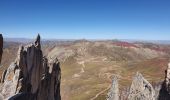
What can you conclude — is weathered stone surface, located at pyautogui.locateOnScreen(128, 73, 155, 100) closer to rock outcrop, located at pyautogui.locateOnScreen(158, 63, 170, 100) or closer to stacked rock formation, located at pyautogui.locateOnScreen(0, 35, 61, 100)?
rock outcrop, located at pyautogui.locateOnScreen(158, 63, 170, 100)

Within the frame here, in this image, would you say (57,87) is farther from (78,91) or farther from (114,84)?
(78,91)

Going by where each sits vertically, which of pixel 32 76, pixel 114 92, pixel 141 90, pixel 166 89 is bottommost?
pixel 32 76

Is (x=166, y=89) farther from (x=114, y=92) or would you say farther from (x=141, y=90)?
(x=114, y=92)

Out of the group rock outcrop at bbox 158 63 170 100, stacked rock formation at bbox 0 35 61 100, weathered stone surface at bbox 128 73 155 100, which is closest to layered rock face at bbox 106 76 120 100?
weathered stone surface at bbox 128 73 155 100

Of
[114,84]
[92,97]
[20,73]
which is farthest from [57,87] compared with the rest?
[92,97]

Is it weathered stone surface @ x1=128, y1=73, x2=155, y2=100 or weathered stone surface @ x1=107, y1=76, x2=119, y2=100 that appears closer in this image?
weathered stone surface @ x1=128, y1=73, x2=155, y2=100

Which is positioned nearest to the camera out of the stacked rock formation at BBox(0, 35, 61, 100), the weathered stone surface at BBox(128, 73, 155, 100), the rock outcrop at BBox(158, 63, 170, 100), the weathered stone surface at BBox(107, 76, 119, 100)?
the weathered stone surface at BBox(128, 73, 155, 100)

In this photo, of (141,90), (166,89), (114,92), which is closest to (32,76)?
(114,92)
